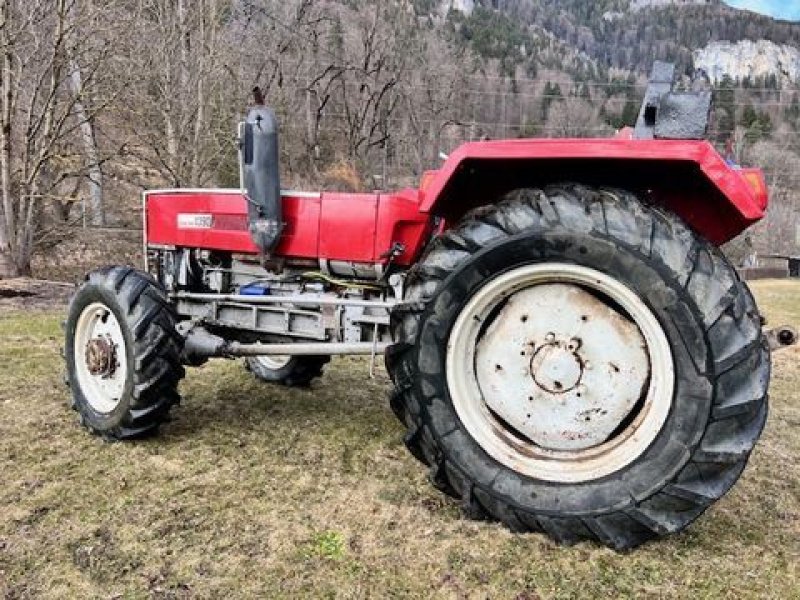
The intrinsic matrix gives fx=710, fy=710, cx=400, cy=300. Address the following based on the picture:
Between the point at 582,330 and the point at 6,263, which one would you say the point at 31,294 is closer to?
the point at 6,263

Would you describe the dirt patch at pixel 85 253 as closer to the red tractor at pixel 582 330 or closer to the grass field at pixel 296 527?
the grass field at pixel 296 527

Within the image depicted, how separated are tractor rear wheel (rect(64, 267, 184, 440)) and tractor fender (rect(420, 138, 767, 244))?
138 cm

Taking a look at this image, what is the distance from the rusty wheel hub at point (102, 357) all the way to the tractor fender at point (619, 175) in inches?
67.6

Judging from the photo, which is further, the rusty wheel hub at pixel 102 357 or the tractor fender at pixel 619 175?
the rusty wheel hub at pixel 102 357

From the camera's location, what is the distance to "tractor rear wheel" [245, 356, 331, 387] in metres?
4.39

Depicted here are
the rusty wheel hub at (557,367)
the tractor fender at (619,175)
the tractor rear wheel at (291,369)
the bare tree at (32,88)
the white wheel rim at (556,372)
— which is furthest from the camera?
the bare tree at (32,88)

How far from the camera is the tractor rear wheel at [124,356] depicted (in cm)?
320

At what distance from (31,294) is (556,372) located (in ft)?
24.8

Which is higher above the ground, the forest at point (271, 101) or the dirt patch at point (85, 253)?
the forest at point (271, 101)

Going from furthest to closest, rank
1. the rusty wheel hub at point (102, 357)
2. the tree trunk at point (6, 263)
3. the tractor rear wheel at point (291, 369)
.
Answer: the tree trunk at point (6, 263)
the tractor rear wheel at point (291, 369)
the rusty wheel hub at point (102, 357)

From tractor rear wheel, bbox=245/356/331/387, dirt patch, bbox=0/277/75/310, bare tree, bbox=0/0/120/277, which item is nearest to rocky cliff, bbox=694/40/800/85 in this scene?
bare tree, bbox=0/0/120/277

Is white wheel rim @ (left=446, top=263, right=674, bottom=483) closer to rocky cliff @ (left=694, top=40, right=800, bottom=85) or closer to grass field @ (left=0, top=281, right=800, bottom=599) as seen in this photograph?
grass field @ (left=0, top=281, right=800, bottom=599)

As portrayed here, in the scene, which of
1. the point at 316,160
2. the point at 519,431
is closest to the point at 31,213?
the point at 519,431

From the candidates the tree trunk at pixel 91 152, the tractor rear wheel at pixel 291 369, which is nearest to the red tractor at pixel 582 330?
the tractor rear wheel at pixel 291 369
